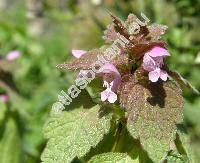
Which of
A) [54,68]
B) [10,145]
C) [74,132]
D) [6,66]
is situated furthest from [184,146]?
[54,68]

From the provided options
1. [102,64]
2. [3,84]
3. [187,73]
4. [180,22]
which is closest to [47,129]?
[102,64]

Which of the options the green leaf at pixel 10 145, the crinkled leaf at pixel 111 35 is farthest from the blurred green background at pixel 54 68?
the crinkled leaf at pixel 111 35

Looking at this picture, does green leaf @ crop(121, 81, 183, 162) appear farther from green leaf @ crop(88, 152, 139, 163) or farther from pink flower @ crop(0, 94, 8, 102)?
pink flower @ crop(0, 94, 8, 102)

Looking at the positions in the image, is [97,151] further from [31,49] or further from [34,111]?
[31,49]

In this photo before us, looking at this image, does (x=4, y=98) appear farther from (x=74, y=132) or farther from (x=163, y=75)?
(x=163, y=75)

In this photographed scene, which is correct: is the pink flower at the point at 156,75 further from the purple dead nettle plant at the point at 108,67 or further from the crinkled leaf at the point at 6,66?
the crinkled leaf at the point at 6,66
